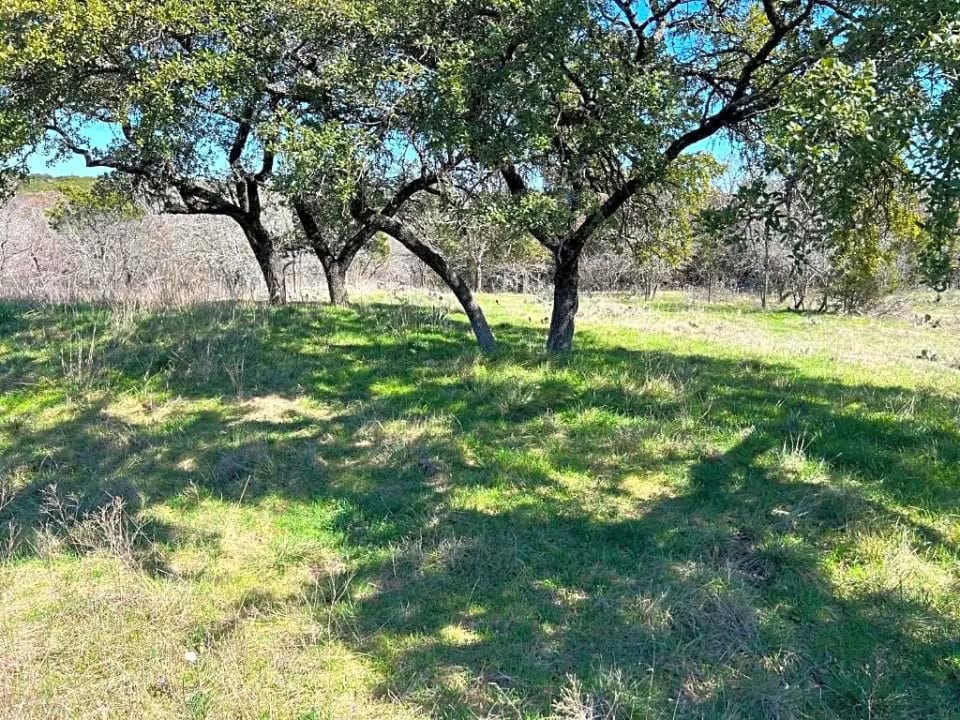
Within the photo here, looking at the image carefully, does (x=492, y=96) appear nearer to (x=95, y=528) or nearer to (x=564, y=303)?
(x=564, y=303)

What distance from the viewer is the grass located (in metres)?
2.80

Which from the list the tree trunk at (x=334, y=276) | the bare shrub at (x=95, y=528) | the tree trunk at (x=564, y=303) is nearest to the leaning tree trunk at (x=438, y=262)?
the tree trunk at (x=564, y=303)

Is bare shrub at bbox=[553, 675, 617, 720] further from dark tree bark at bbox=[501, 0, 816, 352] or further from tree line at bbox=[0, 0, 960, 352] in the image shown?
dark tree bark at bbox=[501, 0, 816, 352]

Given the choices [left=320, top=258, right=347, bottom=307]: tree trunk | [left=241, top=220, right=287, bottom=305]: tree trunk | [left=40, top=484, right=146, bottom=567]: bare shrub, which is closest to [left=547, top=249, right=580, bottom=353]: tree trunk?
[left=40, top=484, right=146, bottom=567]: bare shrub

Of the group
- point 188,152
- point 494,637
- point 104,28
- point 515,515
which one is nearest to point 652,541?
point 515,515

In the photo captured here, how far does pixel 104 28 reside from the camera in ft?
20.2

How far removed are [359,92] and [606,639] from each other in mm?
5216

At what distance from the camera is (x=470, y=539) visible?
387cm

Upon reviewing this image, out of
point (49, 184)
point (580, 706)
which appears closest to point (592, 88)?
point (580, 706)

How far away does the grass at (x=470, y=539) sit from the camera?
280 centimetres

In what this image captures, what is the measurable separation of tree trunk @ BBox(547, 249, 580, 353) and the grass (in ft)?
2.66

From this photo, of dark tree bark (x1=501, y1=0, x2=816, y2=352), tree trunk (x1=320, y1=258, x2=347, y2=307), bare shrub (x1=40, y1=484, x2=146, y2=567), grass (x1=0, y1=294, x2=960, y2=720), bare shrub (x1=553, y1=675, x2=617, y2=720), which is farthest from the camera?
tree trunk (x1=320, y1=258, x2=347, y2=307)

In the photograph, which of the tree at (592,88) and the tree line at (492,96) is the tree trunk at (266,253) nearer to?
the tree line at (492,96)

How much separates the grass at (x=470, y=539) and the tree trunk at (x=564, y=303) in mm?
812
